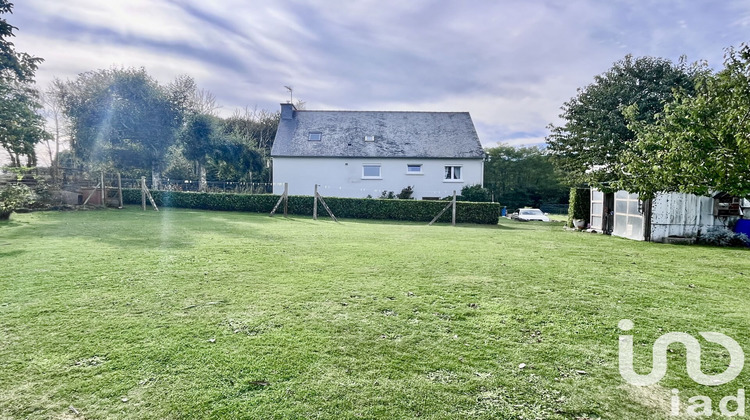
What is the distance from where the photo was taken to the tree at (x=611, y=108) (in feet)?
57.8

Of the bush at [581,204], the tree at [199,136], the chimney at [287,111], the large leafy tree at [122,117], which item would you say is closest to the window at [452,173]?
the bush at [581,204]

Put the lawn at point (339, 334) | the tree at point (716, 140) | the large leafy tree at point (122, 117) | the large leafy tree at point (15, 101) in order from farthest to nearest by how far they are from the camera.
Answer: the large leafy tree at point (122, 117), the large leafy tree at point (15, 101), the tree at point (716, 140), the lawn at point (339, 334)

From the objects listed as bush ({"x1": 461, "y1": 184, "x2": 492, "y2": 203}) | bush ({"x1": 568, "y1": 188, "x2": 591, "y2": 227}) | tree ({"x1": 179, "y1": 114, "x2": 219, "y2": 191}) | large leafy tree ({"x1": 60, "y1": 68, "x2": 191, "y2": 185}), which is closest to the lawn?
bush ({"x1": 568, "y1": 188, "x2": 591, "y2": 227})

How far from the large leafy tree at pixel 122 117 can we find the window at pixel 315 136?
9.24 meters

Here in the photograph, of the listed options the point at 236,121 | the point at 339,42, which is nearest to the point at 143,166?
the point at 236,121

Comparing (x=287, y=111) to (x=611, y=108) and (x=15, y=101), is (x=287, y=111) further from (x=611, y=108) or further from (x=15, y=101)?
(x=611, y=108)

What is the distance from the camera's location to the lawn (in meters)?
2.16

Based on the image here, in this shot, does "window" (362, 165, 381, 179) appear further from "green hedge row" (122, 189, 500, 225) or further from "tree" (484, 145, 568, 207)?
"tree" (484, 145, 568, 207)

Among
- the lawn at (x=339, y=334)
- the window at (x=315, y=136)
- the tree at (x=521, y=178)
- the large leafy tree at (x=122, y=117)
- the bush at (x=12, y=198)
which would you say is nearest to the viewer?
the lawn at (x=339, y=334)

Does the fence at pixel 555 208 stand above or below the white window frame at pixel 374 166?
below

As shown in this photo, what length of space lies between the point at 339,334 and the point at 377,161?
20875 mm

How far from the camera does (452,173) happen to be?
918 inches

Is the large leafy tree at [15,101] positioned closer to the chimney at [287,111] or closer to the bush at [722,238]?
the chimney at [287,111]

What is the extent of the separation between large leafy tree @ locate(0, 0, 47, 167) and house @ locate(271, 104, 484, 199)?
12065 millimetres
